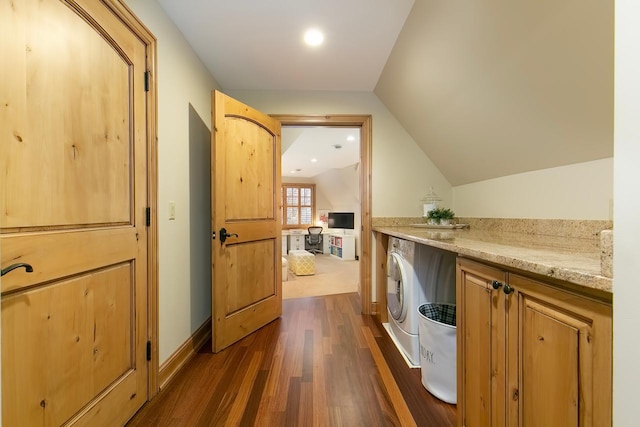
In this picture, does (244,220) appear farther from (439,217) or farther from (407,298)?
(439,217)

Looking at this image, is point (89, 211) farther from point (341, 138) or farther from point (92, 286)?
point (341, 138)

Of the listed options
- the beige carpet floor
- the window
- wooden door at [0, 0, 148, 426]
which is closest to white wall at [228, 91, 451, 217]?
the beige carpet floor

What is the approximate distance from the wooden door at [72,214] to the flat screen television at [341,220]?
19.6 feet

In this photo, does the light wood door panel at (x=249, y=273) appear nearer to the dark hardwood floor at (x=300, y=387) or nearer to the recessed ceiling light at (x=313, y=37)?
the dark hardwood floor at (x=300, y=387)

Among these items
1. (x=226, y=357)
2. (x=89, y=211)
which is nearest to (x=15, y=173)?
(x=89, y=211)

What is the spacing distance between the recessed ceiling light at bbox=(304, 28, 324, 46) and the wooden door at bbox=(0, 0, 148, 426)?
1.06 m

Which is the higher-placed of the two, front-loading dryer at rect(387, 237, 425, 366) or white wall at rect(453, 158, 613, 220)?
white wall at rect(453, 158, 613, 220)

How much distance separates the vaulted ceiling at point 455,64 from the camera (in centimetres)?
107

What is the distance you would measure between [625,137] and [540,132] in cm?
119

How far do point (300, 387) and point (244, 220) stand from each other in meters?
1.30

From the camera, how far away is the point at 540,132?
4.61ft

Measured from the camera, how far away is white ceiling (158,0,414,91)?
1.54 m

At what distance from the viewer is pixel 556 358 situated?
656mm

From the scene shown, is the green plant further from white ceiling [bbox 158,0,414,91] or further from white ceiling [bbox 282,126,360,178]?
white ceiling [bbox 282,126,360,178]
